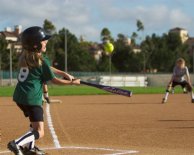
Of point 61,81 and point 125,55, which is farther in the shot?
point 125,55

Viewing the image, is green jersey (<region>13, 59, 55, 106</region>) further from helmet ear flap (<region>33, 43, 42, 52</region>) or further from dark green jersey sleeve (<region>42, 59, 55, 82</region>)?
helmet ear flap (<region>33, 43, 42, 52</region>)

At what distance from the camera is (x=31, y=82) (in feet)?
24.0

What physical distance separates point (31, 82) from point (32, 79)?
0.05 m

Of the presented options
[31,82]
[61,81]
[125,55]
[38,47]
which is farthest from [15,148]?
[125,55]

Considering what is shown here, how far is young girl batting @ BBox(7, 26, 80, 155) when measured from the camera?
7.20 m

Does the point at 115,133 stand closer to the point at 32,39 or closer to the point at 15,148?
the point at 15,148

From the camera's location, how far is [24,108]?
24.4 ft

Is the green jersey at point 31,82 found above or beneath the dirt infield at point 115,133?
above

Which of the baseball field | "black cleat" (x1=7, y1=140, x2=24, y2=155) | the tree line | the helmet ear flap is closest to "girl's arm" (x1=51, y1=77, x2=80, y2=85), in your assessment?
the helmet ear flap

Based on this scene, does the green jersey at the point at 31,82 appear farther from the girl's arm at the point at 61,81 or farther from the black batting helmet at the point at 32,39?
the black batting helmet at the point at 32,39

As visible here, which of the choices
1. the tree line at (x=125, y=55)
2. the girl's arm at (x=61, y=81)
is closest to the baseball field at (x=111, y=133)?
the girl's arm at (x=61, y=81)

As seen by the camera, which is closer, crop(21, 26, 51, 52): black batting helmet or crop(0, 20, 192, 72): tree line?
crop(21, 26, 51, 52): black batting helmet

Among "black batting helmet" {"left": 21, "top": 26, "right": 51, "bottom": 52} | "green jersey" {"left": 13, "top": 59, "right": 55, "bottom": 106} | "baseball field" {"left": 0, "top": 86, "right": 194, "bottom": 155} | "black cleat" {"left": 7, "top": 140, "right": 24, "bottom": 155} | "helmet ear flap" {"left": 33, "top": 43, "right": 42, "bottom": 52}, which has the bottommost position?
"baseball field" {"left": 0, "top": 86, "right": 194, "bottom": 155}

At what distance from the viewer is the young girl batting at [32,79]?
7.20m
